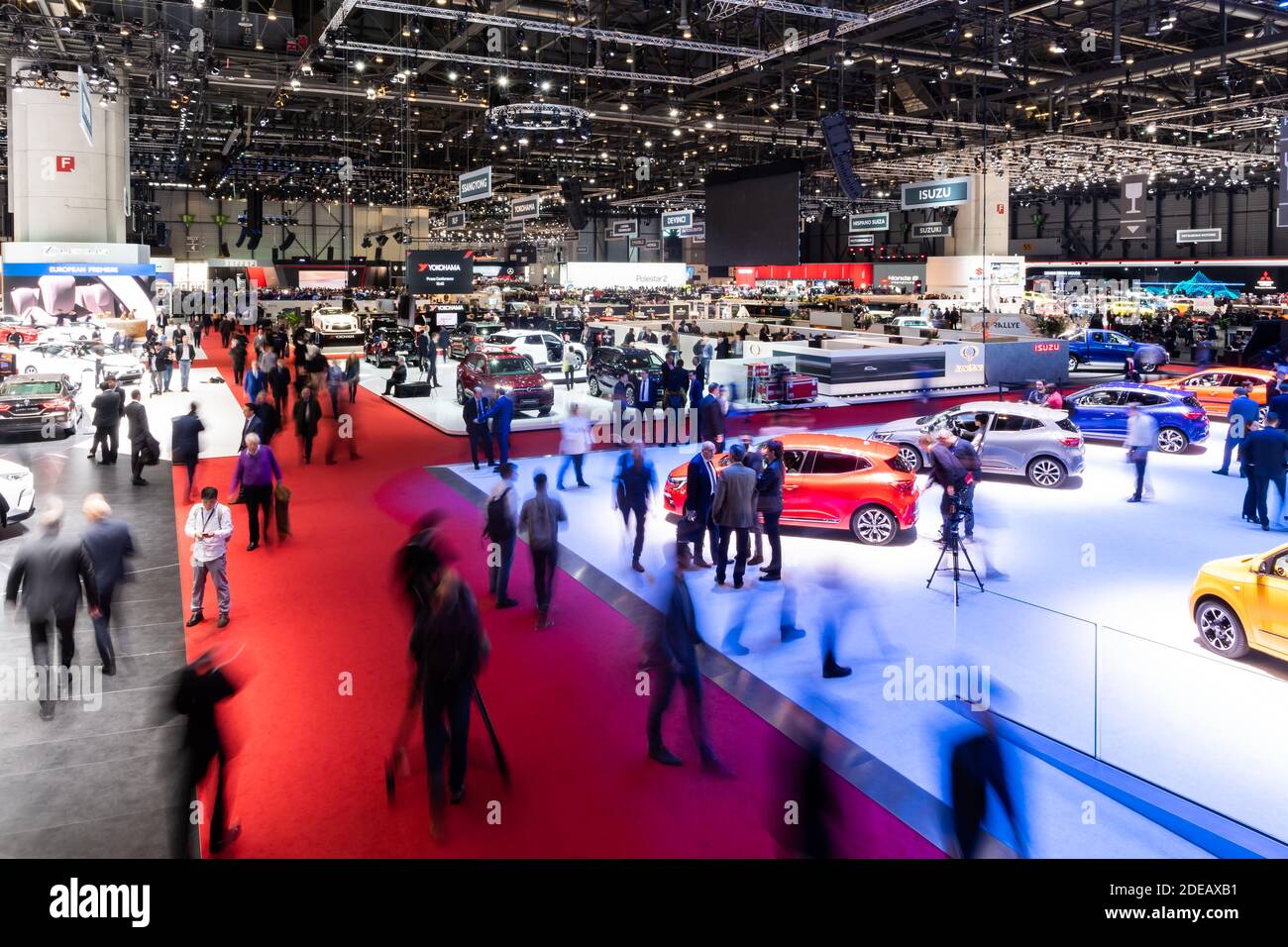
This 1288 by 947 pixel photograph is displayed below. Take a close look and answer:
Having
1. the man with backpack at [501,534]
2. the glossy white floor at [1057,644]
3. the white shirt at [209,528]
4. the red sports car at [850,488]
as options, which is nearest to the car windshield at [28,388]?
the glossy white floor at [1057,644]

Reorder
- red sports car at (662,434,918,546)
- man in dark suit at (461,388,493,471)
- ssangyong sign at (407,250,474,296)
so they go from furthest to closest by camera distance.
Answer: ssangyong sign at (407,250,474,296), man in dark suit at (461,388,493,471), red sports car at (662,434,918,546)

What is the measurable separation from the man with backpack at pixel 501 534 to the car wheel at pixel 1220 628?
6424 mm

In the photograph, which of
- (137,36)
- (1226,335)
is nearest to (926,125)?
(1226,335)

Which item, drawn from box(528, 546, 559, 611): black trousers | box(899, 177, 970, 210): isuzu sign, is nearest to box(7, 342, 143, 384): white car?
box(528, 546, 559, 611): black trousers

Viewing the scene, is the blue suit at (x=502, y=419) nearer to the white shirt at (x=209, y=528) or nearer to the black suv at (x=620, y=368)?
the black suv at (x=620, y=368)

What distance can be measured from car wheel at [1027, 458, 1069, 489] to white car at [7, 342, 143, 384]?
73.3 feet

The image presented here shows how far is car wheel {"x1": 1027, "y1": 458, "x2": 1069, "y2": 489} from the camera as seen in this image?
599 inches

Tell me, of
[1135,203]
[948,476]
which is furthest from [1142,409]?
[1135,203]

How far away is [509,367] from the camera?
76.7 ft

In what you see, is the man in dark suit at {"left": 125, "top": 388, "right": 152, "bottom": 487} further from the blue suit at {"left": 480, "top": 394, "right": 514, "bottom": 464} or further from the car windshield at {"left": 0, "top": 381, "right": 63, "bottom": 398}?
the blue suit at {"left": 480, "top": 394, "right": 514, "bottom": 464}

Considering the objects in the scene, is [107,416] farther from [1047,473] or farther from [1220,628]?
[1220,628]
